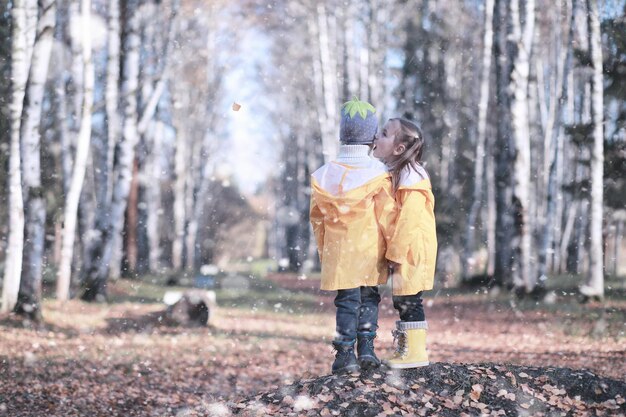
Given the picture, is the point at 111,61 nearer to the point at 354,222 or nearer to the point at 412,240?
the point at 354,222

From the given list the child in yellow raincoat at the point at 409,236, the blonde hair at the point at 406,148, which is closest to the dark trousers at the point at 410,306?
the child in yellow raincoat at the point at 409,236

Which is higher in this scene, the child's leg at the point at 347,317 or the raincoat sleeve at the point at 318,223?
the raincoat sleeve at the point at 318,223

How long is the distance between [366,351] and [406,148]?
5.08ft

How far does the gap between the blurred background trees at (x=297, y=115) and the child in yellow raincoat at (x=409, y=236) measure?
4.50 feet

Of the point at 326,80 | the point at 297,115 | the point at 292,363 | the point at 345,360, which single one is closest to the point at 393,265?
the point at 345,360

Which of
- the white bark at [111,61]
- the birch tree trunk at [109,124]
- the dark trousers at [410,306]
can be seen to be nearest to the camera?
the dark trousers at [410,306]

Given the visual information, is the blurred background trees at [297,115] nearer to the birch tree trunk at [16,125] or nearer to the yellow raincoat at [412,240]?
the birch tree trunk at [16,125]

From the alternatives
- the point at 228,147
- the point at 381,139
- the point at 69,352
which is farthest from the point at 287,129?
the point at 381,139

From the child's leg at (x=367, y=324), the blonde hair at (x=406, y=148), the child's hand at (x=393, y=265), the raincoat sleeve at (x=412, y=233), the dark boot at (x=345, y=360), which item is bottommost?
the dark boot at (x=345, y=360)

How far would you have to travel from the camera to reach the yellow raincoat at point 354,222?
504cm

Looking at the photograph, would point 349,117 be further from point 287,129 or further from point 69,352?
point 287,129

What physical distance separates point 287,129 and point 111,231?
24.9 meters

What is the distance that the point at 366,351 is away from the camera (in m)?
5.38

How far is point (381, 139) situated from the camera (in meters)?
5.33
